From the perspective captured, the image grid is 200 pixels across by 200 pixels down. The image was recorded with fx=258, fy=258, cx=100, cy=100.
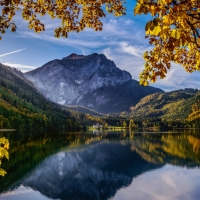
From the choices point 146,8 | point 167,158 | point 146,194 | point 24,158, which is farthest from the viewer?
point 167,158

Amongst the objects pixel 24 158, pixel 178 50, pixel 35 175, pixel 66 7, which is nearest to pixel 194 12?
pixel 178 50

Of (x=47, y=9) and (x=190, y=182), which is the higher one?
(x=47, y=9)

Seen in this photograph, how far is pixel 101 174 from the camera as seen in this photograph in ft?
166

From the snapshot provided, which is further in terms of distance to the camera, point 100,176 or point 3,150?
point 100,176

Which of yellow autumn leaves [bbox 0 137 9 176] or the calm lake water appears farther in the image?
the calm lake water

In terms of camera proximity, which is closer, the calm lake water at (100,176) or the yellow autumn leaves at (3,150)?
the yellow autumn leaves at (3,150)

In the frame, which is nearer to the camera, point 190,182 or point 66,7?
point 66,7

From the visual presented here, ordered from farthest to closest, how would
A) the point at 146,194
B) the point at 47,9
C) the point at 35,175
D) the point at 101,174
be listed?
the point at 101,174 < the point at 35,175 < the point at 146,194 < the point at 47,9

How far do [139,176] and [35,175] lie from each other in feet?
63.6

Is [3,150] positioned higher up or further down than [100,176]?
higher up

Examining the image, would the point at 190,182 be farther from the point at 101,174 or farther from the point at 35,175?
the point at 35,175

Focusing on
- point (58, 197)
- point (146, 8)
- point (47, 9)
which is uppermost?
point (47, 9)

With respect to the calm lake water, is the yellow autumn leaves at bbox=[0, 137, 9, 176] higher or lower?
higher

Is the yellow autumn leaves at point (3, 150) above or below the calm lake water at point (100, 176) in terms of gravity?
above
